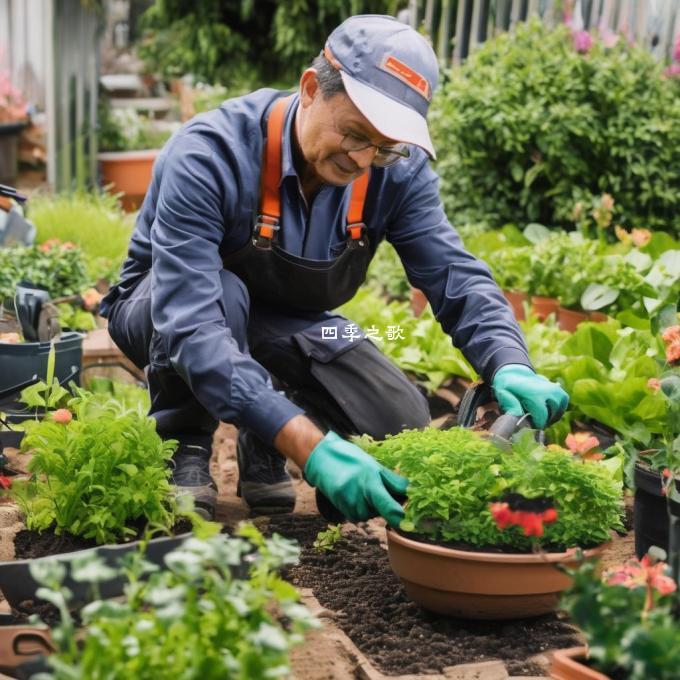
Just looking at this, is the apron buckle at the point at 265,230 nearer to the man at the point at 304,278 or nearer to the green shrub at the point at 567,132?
the man at the point at 304,278

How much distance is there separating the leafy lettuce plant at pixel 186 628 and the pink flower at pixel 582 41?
4985mm

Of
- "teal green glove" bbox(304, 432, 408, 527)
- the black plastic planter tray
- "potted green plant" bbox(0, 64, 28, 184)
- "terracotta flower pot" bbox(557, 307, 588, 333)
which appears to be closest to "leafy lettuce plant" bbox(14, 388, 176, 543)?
the black plastic planter tray

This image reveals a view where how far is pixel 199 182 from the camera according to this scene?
2.81m

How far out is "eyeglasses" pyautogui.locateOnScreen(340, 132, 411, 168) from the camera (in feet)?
8.77

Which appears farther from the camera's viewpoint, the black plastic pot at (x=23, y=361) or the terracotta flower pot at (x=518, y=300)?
the terracotta flower pot at (x=518, y=300)

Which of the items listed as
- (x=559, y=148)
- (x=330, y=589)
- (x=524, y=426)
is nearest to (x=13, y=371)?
(x=330, y=589)

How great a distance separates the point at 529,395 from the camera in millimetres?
2717

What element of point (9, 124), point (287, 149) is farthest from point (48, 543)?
point (9, 124)

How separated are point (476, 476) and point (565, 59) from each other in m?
4.08

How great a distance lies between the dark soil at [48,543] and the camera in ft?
8.34

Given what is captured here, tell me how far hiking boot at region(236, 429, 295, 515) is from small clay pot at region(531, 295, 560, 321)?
191 cm

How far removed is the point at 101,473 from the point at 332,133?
0.99m

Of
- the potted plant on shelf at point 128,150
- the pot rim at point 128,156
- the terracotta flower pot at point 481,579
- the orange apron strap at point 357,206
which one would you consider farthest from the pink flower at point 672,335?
the pot rim at point 128,156

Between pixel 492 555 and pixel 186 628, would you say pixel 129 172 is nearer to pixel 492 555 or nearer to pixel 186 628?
pixel 492 555
